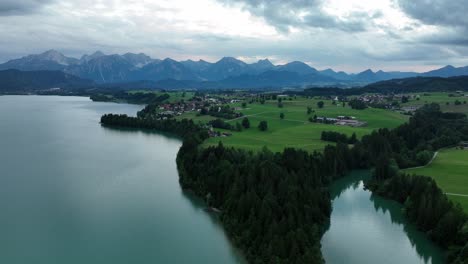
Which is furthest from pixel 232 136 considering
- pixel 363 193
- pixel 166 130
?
pixel 363 193

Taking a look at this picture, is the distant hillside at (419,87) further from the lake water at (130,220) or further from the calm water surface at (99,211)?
the lake water at (130,220)

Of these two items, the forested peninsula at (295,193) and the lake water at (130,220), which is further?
the lake water at (130,220)

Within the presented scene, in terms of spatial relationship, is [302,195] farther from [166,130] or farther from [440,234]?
[166,130]

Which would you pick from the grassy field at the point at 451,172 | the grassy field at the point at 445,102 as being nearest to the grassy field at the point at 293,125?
the grassy field at the point at 445,102

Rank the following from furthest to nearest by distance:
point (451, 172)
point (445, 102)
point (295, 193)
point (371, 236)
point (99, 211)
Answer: point (445, 102)
point (451, 172)
point (99, 211)
point (371, 236)
point (295, 193)

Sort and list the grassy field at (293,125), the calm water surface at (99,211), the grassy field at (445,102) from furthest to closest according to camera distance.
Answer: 1. the grassy field at (445,102)
2. the grassy field at (293,125)
3. the calm water surface at (99,211)

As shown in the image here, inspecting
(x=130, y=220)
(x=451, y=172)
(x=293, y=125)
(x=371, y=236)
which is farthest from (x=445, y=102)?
(x=130, y=220)

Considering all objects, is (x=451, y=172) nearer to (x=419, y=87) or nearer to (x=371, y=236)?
(x=371, y=236)

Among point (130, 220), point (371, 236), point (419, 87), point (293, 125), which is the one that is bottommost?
point (371, 236)
